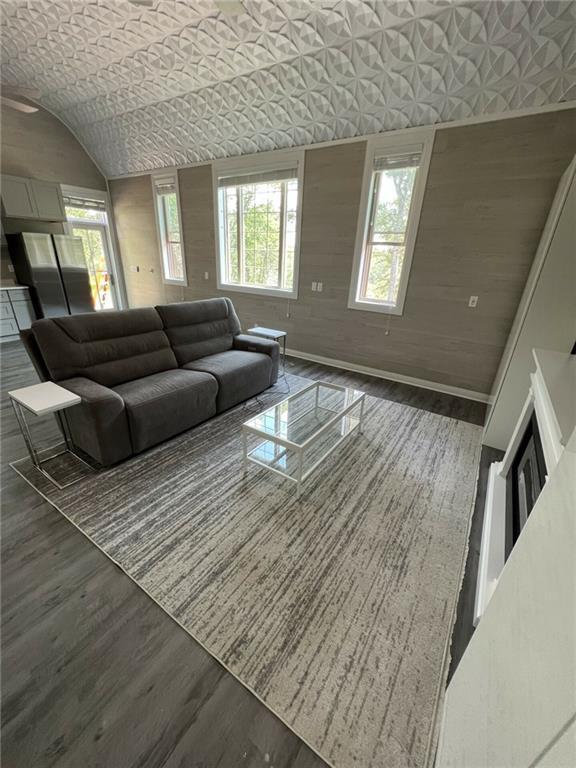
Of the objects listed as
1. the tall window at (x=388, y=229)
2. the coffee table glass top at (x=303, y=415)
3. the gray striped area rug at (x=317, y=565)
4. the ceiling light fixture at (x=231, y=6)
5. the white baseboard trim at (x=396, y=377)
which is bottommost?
the gray striped area rug at (x=317, y=565)

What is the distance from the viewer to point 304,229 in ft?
13.3

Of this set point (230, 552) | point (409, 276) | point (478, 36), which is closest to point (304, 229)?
point (409, 276)

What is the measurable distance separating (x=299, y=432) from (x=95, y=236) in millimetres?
6474

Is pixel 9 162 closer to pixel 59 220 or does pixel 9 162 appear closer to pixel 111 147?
pixel 59 220

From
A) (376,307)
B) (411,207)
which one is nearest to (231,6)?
(411,207)

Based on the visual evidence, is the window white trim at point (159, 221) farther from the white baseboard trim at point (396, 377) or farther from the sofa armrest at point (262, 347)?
the sofa armrest at point (262, 347)

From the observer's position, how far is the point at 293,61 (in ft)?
9.56

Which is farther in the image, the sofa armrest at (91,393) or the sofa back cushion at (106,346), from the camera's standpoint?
the sofa back cushion at (106,346)

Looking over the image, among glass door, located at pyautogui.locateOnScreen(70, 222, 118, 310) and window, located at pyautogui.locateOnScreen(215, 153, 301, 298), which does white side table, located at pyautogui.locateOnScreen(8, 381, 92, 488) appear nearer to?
window, located at pyautogui.locateOnScreen(215, 153, 301, 298)

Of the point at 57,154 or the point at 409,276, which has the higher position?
the point at 57,154

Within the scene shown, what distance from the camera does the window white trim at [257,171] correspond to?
12.8 feet

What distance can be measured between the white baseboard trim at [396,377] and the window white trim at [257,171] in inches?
34.8

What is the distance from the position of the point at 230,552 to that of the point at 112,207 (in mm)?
7107

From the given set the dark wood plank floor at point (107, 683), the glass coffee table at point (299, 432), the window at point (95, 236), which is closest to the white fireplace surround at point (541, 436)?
the dark wood plank floor at point (107, 683)
